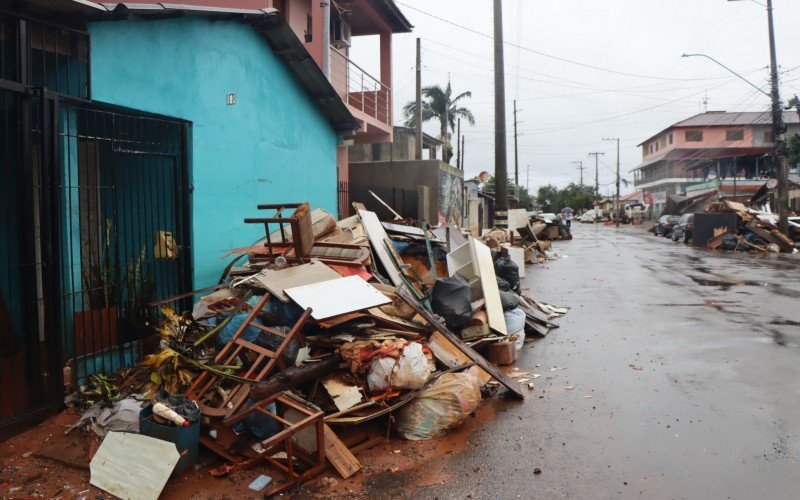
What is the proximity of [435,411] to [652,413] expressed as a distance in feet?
6.69

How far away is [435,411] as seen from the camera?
15.0ft

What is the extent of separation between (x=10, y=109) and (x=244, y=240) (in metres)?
3.57

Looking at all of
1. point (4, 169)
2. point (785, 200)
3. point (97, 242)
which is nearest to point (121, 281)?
point (97, 242)

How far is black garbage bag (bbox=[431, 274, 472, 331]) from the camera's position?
6.62 m

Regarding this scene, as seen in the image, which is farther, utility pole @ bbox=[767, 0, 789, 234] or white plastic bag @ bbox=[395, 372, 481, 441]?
utility pole @ bbox=[767, 0, 789, 234]

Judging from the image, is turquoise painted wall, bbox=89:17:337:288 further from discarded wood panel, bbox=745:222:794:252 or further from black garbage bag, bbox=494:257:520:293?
discarded wood panel, bbox=745:222:794:252

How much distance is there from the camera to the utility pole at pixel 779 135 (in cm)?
2456

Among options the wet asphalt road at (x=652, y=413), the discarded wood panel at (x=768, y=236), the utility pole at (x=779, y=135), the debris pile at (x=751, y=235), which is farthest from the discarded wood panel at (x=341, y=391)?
the utility pole at (x=779, y=135)

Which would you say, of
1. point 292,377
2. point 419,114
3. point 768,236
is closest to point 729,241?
point 768,236

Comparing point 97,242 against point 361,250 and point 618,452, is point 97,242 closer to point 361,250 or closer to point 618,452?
point 361,250

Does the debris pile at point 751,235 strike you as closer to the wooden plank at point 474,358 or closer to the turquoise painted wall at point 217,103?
the turquoise painted wall at point 217,103

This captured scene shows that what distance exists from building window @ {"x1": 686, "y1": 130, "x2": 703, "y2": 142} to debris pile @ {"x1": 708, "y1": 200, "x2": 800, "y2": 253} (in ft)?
139

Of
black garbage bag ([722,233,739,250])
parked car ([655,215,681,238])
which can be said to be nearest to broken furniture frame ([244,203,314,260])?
black garbage bag ([722,233,739,250])

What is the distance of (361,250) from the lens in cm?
717
